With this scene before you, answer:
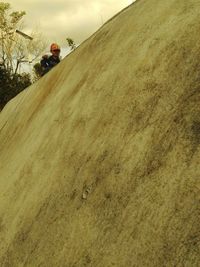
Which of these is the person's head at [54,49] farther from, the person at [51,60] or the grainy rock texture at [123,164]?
the grainy rock texture at [123,164]

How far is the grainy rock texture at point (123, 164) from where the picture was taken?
205 centimetres

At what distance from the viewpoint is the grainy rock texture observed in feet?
6.72

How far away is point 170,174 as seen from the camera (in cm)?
214

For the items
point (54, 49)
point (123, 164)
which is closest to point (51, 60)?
point (54, 49)

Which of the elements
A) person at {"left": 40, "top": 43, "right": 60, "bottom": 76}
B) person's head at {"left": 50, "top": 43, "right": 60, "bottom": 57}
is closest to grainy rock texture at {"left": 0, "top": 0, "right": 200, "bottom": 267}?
person's head at {"left": 50, "top": 43, "right": 60, "bottom": 57}

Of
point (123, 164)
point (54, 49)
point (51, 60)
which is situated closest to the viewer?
point (123, 164)

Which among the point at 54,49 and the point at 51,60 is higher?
the point at 54,49

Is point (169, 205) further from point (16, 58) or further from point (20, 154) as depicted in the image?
point (16, 58)

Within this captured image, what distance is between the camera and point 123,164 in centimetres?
254

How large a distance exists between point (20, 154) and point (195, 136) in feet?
9.54

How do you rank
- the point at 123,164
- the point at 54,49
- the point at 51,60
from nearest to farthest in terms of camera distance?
the point at 123,164
the point at 54,49
the point at 51,60

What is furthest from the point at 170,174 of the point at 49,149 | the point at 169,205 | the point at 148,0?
the point at 148,0

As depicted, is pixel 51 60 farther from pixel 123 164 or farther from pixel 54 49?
pixel 123 164

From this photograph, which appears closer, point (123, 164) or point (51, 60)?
point (123, 164)
